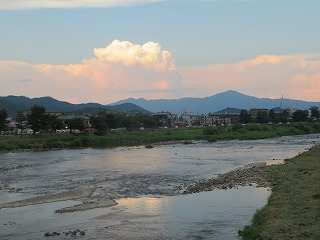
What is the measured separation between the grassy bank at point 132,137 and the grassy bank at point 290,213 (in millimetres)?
43063

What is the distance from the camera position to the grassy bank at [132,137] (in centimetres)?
5845

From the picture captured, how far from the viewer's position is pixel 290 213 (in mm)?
13164

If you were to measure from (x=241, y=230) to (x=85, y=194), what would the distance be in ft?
34.0

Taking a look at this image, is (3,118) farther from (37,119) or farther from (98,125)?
(98,125)

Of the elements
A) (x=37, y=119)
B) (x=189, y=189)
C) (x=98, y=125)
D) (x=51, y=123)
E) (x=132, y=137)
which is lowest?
(x=189, y=189)

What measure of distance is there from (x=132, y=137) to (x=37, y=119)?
18912mm

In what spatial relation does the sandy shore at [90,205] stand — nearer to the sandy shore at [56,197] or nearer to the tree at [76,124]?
the sandy shore at [56,197]

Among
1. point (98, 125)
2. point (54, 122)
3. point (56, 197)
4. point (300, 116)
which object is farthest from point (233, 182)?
point (300, 116)

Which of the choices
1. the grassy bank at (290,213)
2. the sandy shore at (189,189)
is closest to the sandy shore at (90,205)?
the sandy shore at (189,189)

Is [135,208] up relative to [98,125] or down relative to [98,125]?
down

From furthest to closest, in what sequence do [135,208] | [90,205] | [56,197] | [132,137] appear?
[132,137] → [56,197] → [90,205] → [135,208]

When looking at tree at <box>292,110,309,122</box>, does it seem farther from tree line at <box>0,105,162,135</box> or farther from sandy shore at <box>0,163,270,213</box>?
sandy shore at <box>0,163,270,213</box>

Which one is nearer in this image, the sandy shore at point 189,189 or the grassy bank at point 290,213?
the grassy bank at point 290,213

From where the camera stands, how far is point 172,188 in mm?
22141
